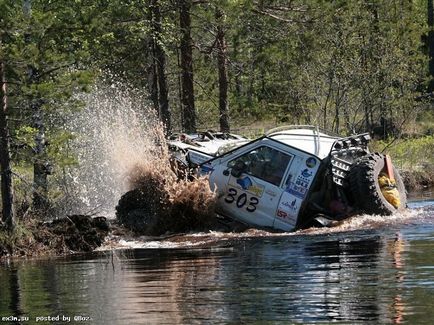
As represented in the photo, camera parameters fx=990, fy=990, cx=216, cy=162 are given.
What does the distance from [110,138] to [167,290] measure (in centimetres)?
993

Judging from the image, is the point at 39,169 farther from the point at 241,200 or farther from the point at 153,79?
the point at 153,79

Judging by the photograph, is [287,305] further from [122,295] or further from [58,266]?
[58,266]

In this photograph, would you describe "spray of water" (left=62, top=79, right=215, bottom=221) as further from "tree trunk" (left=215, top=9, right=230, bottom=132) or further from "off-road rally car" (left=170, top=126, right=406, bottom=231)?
"tree trunk" (left=215, top=9, right=230, bottom=132)

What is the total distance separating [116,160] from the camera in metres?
20.8

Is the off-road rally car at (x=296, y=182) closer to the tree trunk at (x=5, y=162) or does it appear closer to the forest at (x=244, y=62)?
the forest at (x=244, y=62)

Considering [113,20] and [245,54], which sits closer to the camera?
[113,20]

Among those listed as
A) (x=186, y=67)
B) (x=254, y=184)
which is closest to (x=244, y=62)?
(x=186, y=67)

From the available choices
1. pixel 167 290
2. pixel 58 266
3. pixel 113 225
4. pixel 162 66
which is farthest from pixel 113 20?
pixel 167 290

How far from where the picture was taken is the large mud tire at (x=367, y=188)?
59.1 ft

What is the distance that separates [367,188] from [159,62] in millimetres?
10824

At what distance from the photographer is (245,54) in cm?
3083

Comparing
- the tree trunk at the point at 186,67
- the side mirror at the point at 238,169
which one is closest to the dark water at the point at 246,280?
the side mirror at the point at 238,169

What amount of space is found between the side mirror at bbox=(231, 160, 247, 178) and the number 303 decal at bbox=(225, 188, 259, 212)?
31 cm

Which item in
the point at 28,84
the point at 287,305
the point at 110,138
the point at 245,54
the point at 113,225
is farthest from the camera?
the point at 245,54
